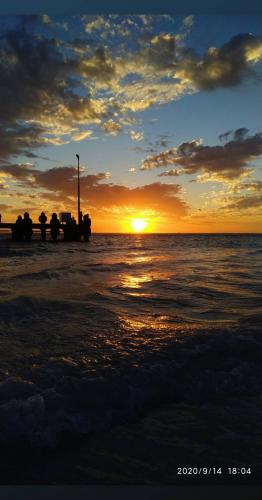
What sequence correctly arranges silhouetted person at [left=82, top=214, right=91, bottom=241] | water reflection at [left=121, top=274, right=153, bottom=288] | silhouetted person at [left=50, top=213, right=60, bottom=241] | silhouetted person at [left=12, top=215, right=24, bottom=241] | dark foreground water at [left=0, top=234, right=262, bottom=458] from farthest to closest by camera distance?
silhouetted person at [left=82, top=214, right=91, bottom=241] → silhouetted person at [left=50, top=213, right=60, bottom=241] → silhouetted person at [left=12, top=215, right=24, bottom=241] → water reflection at [left=121, top=274, right=153, bottom=288] → dark foreground water at [left=0, top=234, right=262, bottom=458]

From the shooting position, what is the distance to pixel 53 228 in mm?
30297

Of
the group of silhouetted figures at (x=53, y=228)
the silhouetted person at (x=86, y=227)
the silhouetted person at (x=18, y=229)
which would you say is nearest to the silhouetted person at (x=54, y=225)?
the group of silhouetted figures at (x=53, y=228)

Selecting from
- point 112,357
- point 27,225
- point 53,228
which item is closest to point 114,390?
point 112,357

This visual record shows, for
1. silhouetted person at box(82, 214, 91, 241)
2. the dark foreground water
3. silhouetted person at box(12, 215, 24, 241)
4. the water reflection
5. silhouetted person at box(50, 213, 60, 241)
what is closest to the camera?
the dark foreground water

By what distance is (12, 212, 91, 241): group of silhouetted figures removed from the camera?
2872cm

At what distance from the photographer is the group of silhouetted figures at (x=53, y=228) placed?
28719 millimetres

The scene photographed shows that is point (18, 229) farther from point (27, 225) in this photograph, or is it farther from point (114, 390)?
point (114, 390)

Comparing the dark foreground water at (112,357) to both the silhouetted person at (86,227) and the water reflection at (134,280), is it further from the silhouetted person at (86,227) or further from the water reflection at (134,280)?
the silhouetted person at (86,227)

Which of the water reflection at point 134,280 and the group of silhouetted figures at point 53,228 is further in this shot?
the group of silhouetted figures at point 53,228

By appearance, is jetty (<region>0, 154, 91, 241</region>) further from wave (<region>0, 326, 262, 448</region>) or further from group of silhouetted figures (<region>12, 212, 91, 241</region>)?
wave (<region>0, 326, 262, 448</region>)

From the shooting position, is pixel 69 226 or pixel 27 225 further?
pixel 69 226

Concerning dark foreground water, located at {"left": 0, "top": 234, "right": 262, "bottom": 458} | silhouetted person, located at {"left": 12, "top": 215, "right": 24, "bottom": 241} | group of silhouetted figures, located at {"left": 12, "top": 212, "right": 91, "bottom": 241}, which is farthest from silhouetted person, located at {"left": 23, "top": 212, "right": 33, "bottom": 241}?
dark foreground water, located at {"left": 0, "top": 234, "right": 262, "bottom": 458}

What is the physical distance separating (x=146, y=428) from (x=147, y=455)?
248mm

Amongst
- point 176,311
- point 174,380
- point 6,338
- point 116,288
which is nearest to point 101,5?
point 174,380
